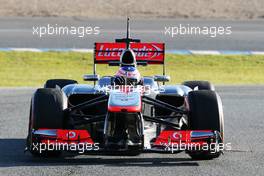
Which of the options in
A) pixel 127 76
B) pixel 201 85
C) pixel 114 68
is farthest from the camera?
pixel 114 68

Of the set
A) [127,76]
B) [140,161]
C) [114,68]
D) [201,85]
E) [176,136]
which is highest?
[127,76]

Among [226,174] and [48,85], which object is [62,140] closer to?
[226,174]

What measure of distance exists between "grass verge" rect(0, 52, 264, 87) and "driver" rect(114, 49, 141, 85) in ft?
30.8

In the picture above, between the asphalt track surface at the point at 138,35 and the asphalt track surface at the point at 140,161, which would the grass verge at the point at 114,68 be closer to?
the asphalt track surface at the point at 138,35

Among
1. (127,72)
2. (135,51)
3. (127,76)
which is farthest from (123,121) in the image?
(135,51)

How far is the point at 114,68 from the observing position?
24.2m

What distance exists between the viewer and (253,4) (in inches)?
1549

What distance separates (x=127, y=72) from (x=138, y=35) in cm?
1856

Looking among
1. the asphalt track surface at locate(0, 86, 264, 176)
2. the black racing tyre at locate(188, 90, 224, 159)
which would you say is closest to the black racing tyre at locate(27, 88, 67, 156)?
the asphalt track surface at locate(0, 86, 264, 176)

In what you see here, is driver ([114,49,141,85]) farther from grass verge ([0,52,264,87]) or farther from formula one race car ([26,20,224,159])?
grass verge ([0,52,264,87])

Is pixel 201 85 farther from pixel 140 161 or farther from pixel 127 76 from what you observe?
pixel 140 161

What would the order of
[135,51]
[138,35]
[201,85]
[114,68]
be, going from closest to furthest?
[201,85], [135,51], [114,68], [138,35]

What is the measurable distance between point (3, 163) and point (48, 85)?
3.01 metres

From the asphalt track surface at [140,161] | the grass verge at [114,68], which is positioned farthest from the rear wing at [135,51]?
the grass verge at [114,68]
